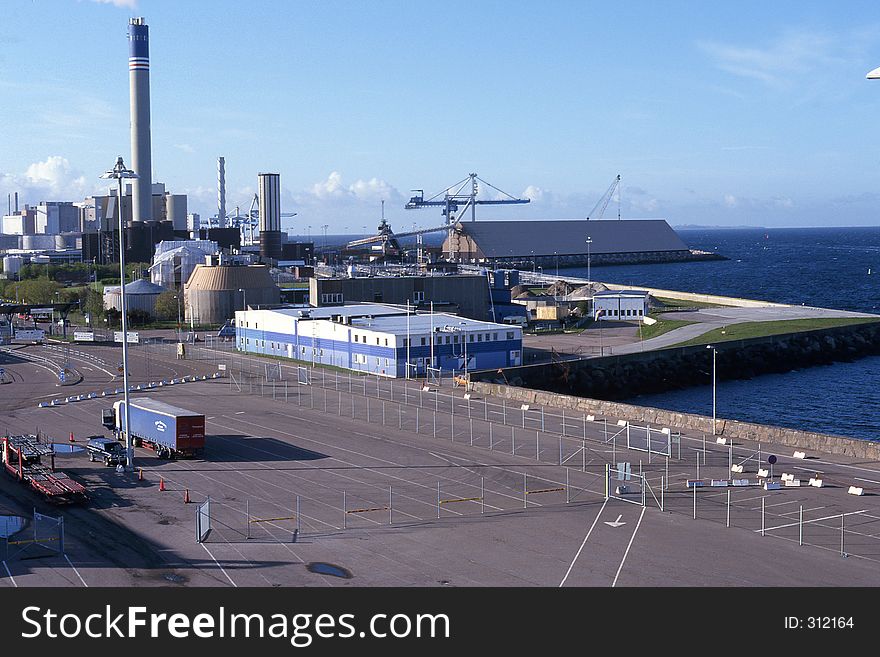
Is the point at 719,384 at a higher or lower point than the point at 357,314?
lower

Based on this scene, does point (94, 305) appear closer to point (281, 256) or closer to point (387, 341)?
point (387, 341)

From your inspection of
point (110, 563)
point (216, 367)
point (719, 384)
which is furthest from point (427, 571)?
point (719, 384)

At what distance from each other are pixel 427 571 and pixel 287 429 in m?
15.8

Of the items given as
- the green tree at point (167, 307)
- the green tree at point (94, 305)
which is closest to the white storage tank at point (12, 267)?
the green tree at point (94, 305)

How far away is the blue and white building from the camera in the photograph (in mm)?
46250

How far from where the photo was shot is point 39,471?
25094mm

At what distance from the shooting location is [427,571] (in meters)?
18.0

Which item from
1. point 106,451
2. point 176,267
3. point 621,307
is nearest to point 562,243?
point 176,267

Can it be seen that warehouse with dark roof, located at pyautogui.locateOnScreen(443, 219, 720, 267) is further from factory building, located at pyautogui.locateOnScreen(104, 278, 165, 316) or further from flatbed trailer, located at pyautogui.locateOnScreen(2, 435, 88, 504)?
flatbed trailer, located at pyautogui.locateOnScreen(2, 435, 88, 504)

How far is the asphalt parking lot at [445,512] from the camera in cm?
1794

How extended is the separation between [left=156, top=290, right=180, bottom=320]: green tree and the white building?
31090 millimetres

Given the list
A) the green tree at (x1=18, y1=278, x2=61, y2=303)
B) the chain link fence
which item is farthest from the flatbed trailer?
the green tree at (x1=18, y1=278, x2=61, y2=303)

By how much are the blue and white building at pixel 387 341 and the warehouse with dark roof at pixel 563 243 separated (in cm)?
9964
